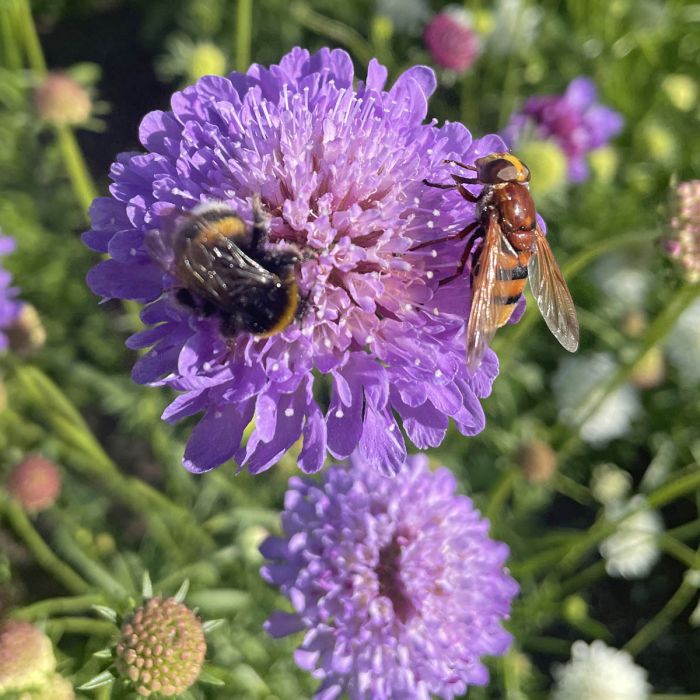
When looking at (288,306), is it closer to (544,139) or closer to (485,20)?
(544,139)

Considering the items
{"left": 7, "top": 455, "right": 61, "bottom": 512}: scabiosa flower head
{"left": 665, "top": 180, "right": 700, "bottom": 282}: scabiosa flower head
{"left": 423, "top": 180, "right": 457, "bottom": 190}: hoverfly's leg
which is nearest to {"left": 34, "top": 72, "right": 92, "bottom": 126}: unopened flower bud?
{"left": 7, "top": 455, "right": 61, "bottom": 512}: scabiosa flower head

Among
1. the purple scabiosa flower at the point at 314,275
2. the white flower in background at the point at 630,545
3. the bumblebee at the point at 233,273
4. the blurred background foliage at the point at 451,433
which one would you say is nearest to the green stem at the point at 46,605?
the blurred background foliage at the point at 451,433

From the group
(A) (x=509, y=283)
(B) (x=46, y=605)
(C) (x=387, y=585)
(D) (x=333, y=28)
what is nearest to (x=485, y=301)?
(A) (x=509, y=283)

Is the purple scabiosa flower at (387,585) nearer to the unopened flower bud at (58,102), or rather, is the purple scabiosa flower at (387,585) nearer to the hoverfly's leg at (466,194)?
the hoverfly's leg at (466,194)

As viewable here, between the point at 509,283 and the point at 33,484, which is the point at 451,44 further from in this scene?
the point at 33,484

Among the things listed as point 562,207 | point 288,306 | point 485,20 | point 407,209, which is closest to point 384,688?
point 288,306

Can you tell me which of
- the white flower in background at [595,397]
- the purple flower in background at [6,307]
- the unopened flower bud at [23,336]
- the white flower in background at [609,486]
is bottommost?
the white flower in background at [609,486]
